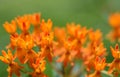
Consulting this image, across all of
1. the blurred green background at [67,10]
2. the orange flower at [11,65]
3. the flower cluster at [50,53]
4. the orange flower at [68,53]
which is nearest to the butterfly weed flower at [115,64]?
the flower cluster at [50,53]

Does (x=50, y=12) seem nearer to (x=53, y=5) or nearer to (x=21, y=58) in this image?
(x=53, y=5)

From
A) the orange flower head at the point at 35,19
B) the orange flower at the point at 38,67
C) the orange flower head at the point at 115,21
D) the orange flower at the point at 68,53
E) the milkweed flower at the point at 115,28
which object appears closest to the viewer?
the orange flower at the point at 38,67

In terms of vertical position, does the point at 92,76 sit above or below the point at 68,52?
below

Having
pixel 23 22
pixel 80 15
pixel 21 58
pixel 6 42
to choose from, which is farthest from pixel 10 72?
pixel 80 15

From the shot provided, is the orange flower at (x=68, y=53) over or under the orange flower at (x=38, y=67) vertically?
over

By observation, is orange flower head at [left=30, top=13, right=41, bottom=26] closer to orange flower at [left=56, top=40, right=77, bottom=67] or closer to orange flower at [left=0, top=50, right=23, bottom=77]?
orange flower at [left=56, top=40, right=77, bottom=67]

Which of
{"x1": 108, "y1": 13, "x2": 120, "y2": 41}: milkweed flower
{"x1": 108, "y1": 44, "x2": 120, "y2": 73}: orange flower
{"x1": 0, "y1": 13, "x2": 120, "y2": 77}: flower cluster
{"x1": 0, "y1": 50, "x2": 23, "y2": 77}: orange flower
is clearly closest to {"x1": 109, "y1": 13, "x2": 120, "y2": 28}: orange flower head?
{"x1": 108, "y1": 13, "x2": 120, "y2": 41}: milkweed flower

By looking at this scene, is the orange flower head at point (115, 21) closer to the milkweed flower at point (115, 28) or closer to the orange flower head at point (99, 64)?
the milkweed flower at point (115, 28)
